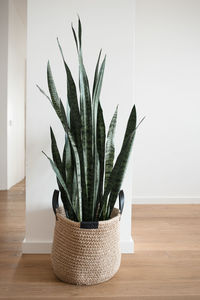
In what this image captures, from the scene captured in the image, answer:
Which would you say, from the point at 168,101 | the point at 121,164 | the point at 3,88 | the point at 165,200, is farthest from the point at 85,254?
the point at 3,88

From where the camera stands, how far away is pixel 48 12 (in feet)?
5.48

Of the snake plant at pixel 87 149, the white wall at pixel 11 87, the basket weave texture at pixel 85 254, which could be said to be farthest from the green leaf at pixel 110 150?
the white wall at pixel 11 87

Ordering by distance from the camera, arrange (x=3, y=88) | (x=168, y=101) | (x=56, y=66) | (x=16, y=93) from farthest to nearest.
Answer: (x=16, y=93) → (x=3, y=88) → (x=168, y=101) → (x=56, y=66)

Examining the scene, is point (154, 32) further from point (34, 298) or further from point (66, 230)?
point (34, 298)

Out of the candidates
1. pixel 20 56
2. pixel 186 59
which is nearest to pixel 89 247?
pixel 186 59

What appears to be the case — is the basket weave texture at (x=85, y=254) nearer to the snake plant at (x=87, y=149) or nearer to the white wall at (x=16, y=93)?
the snake plant at (x=87, y=149)

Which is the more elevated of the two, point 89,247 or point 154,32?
point 154,32

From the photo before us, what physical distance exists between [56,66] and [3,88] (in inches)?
85.7

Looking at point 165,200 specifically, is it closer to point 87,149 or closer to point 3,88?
point 87,149

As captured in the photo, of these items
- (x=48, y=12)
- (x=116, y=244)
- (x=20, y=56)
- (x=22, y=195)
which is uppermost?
(x=20, y=56)

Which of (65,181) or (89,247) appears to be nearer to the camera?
(89,247)

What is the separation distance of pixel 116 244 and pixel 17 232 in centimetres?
92

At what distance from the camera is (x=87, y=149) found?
54.4 inches

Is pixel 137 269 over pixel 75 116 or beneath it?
beneath
